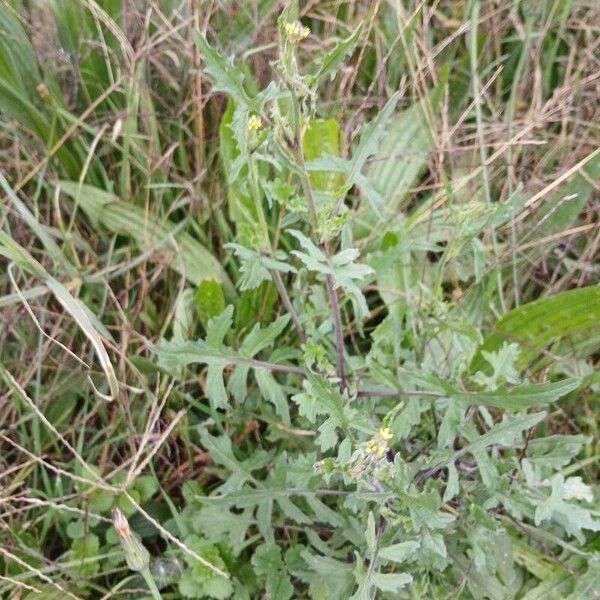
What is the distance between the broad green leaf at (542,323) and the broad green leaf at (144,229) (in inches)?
21.3

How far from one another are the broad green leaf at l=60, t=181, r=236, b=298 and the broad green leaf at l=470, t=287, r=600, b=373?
54 cm

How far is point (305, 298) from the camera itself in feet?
5.24

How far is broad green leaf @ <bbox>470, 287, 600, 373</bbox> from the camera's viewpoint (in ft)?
4.83

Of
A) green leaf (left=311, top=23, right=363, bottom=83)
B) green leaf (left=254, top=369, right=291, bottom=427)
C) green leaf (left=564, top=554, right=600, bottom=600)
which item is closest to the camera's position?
green leaf (left=311, top=23, right=363, bottom=83)

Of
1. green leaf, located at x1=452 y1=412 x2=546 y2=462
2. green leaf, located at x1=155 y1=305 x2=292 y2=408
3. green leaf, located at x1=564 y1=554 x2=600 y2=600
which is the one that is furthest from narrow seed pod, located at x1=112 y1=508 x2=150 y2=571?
green leaf, located at x1=564 y1=554 x2=600 y2=600

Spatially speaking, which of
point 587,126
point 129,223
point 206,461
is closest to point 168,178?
point 129,223

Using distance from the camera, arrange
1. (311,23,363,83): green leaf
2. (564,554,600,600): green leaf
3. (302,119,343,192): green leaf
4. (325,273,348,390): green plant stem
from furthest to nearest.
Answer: (302,119,343,192): green leaf < (564,554,600,600): green leaf < (325,273,348,390): green plant stem < (311,23,363,83): green leaf

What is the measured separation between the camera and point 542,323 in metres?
1.52

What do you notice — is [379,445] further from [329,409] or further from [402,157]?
[402,157]

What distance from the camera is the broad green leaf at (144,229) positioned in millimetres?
1688

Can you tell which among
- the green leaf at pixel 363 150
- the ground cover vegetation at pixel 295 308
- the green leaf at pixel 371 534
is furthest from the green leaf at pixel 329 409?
the green leaf at pixel 363 150

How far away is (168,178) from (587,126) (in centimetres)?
98

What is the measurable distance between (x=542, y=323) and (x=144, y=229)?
32.4 inches

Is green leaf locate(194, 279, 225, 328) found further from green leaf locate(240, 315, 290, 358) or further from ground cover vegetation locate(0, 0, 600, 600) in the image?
green leaf locate(240, 315, 290, 358)
